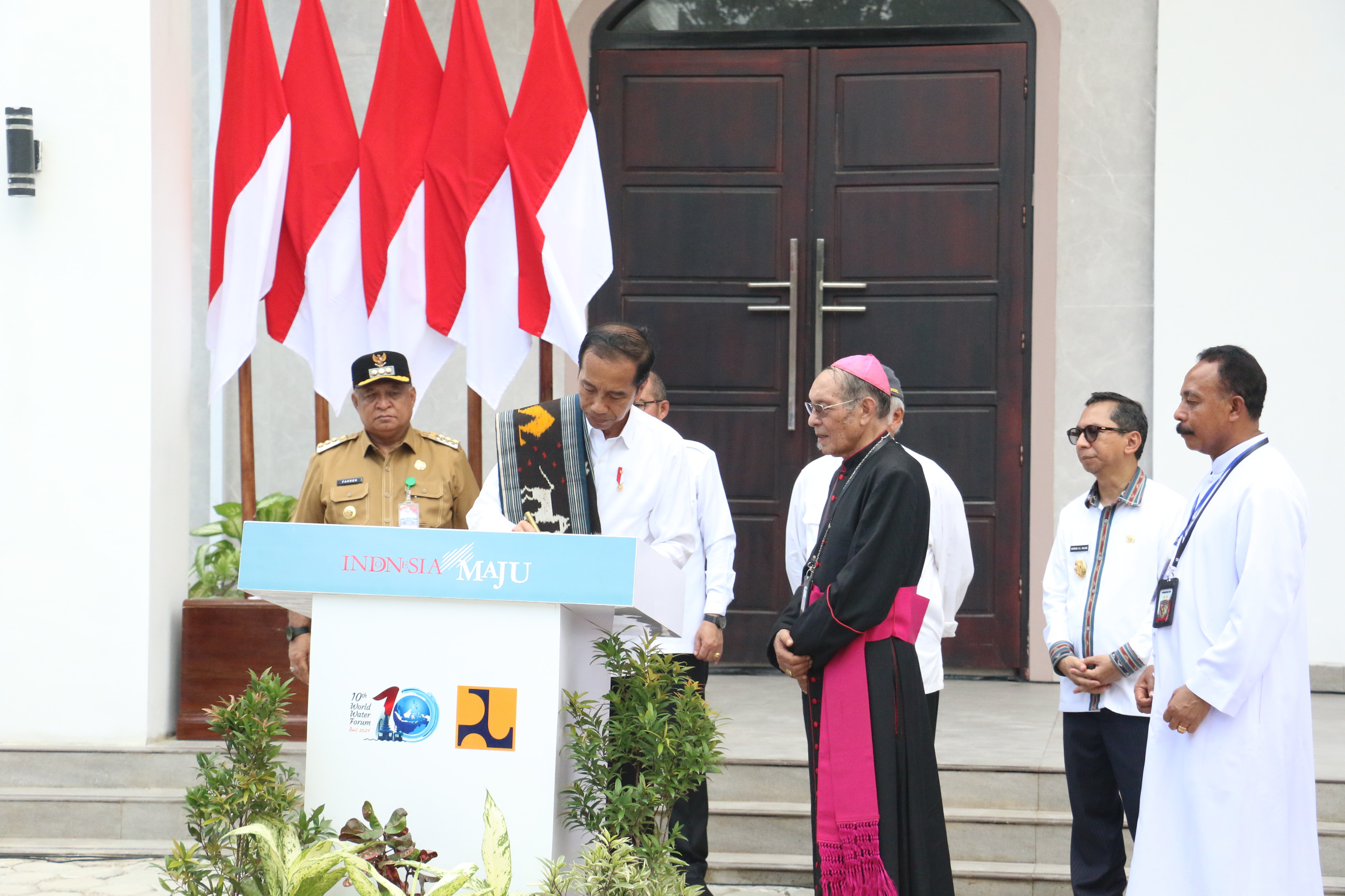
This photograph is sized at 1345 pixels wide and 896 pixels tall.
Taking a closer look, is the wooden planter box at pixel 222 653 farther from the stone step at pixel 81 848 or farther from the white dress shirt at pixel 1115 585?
the white dress shirt at pixel 1115 585

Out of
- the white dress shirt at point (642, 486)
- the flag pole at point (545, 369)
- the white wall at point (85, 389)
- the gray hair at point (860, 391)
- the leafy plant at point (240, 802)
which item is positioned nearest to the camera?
the leafy plant at point (240, 802)

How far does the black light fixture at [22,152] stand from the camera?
218 inches

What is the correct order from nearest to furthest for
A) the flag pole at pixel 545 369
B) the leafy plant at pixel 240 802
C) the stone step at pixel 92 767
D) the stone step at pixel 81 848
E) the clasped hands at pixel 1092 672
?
the leafy plant at pixel 240 802 < the clasped hands at pixel 1092 672 < the stone step at pixel 81 848 < the stone step at pixel 92 767 < the flag pole at pixel 545 369

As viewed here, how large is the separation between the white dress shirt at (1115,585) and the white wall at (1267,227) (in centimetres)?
267

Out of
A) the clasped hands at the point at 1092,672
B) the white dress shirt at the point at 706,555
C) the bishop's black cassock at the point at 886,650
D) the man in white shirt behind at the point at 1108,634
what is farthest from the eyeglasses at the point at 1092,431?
the white dress shirt at the point at 706,555

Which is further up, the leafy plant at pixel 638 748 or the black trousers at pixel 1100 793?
the leafy plant at pixel 638 748

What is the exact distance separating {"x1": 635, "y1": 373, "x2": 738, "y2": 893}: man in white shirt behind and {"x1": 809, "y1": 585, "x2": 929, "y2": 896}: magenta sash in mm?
545

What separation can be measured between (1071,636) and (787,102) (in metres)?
4.02

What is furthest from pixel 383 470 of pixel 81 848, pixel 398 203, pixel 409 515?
pixel 81 848

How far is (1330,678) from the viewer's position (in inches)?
268

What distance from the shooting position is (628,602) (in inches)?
114

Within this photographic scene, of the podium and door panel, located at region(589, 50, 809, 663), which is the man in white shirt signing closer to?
the podium

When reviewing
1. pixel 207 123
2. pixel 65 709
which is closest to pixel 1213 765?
pixel 65 709

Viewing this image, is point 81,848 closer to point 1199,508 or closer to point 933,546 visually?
point 933,546
